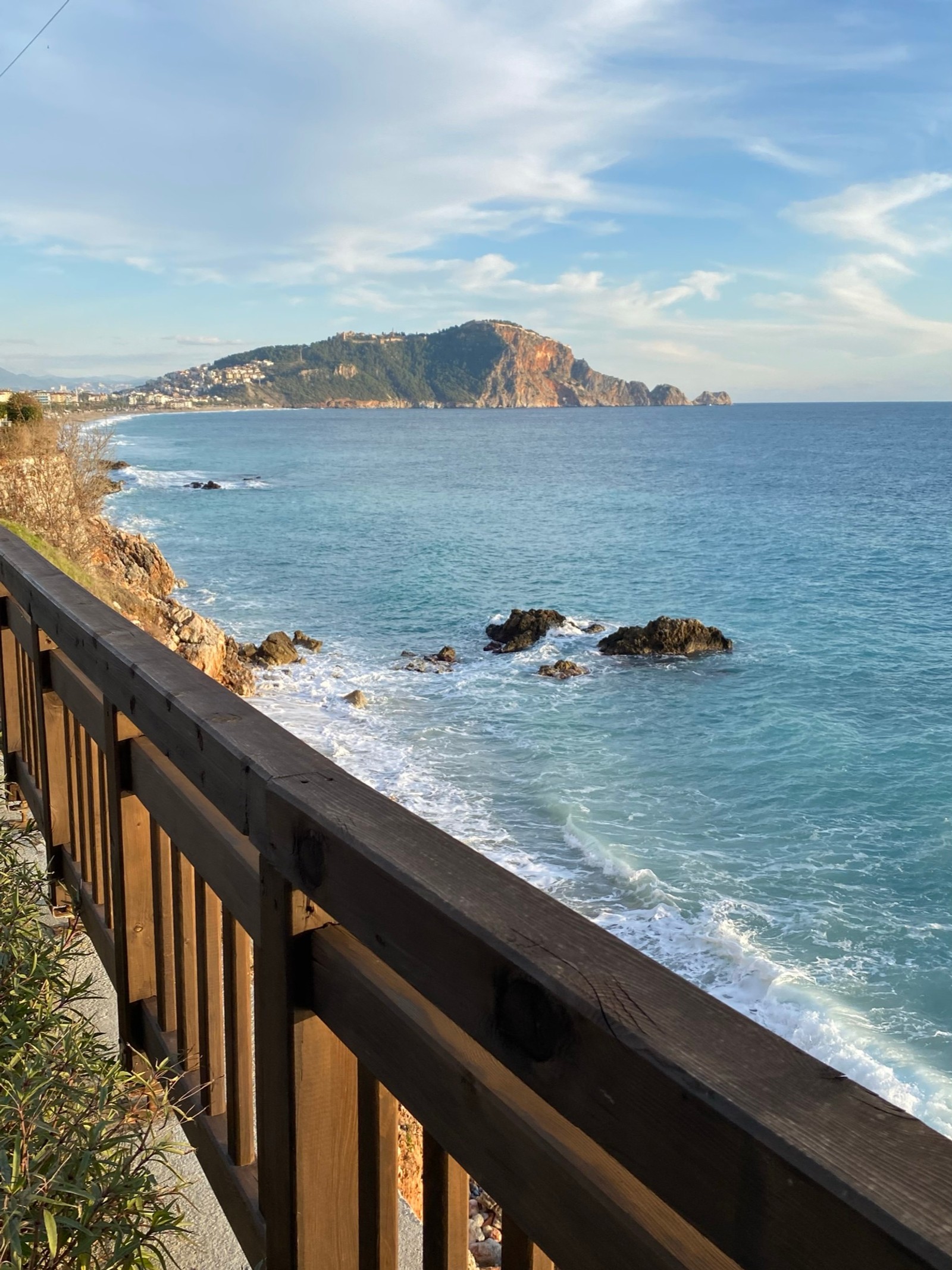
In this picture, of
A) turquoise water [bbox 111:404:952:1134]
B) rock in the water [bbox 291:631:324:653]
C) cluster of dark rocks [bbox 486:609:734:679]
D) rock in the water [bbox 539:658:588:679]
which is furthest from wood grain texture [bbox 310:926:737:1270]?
rock in the water [bbox 291:631:324:653]

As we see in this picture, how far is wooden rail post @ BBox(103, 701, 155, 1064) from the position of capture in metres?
2.49

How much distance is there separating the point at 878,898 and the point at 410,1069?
11.4 m

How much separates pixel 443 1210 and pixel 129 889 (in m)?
1.51

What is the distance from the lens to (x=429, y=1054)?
4.02ft

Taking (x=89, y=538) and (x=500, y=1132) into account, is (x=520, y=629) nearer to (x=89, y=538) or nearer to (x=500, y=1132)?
(x=89, y=538)

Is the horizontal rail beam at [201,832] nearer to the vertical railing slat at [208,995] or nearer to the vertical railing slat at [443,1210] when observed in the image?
the vertical railing slat at [208,995]

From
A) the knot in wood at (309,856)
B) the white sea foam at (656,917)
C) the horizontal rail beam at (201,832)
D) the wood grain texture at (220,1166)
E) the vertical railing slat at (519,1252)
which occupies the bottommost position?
the white sea foam at (656,917)

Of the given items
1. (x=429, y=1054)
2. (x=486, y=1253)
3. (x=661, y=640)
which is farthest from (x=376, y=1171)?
(x=661, y=640)

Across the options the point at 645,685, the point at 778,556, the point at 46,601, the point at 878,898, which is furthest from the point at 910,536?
the point at 46,601

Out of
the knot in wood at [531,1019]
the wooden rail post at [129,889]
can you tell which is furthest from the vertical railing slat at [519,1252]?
the wooden rail post at [129,889]

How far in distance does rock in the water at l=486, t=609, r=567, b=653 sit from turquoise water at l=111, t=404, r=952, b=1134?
47 centimetres

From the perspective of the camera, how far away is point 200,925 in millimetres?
2182

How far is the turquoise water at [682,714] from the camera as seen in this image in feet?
32.8

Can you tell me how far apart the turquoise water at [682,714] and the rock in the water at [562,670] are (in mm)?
452
